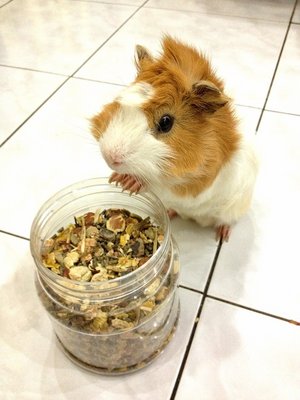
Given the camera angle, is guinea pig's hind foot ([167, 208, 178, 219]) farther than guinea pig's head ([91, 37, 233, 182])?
Yes

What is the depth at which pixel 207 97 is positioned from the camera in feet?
1.77

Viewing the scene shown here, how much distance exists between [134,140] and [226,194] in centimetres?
26

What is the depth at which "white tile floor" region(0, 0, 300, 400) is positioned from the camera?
654 mm

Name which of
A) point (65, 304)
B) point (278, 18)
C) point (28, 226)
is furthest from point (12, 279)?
point (278, 18)

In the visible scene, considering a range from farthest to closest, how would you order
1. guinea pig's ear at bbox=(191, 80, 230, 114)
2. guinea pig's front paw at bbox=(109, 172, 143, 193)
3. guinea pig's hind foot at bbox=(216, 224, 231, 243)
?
1. guinea pig's hind foot at bbox=(216, 224, 231, 243)
2. guinea pig's front paw at bbox=(109, 172, 143, 193)
3. guinea pig's ear at bbox=(191, 80, 230, 114)

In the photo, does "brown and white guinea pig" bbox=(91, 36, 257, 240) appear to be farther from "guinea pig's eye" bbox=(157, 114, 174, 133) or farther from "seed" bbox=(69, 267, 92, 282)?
"seed" bbox=(69, 267, 92, 282)

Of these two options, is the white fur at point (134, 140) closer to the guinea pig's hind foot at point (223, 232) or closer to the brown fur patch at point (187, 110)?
→ the brown fur patch at point (187, 110)

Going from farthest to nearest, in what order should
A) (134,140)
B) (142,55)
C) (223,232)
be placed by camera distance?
(223,232)
(142,55)
(134,140)

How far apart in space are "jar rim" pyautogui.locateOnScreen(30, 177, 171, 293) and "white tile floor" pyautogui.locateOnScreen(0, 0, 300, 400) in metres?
0.16

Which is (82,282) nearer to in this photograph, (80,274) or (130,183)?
(80,274)

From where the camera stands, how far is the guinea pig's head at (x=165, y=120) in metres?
0.53

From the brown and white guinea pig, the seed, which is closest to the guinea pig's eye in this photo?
the brown and white guinea pig

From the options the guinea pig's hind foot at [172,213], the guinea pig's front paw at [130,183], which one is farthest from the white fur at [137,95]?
the guinea pig's hind foot at [172,213]

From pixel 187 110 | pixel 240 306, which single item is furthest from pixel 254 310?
pixel 187 110
